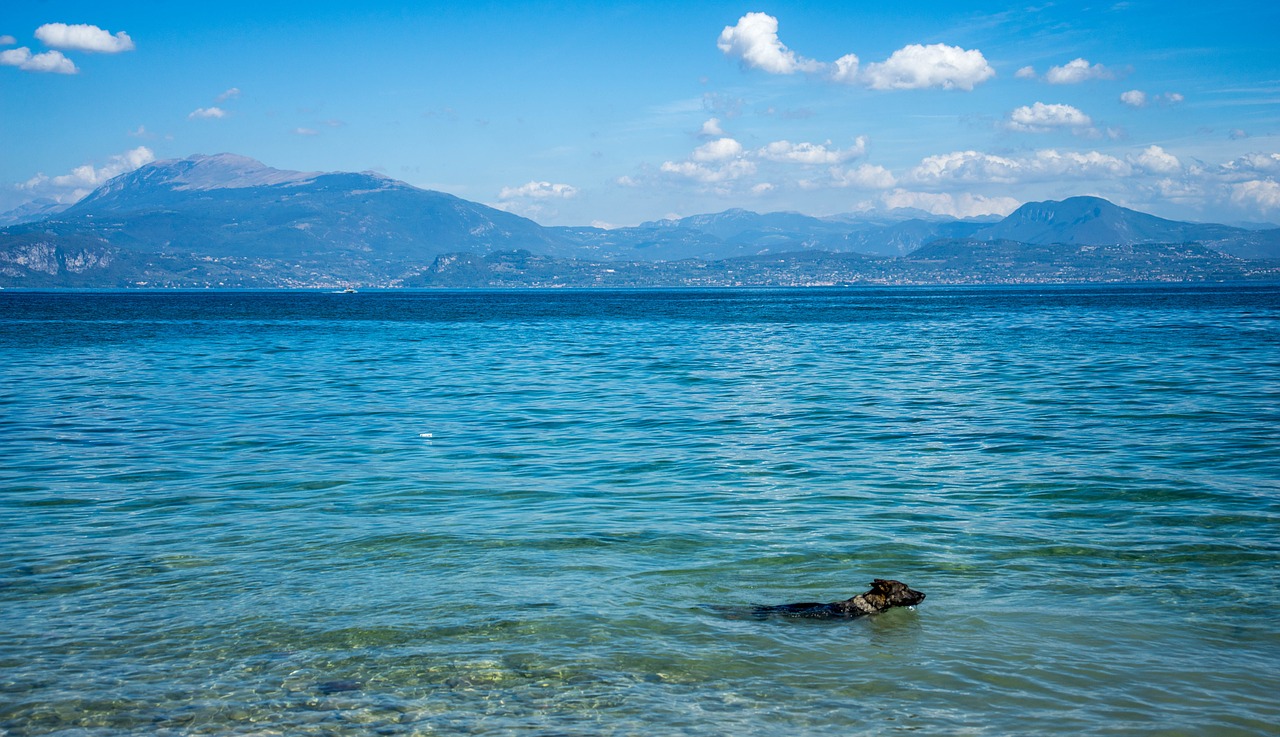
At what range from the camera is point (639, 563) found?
1248cm

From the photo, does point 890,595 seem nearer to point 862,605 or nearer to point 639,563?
point 862,605

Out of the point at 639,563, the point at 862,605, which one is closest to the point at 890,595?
the point at 862,605

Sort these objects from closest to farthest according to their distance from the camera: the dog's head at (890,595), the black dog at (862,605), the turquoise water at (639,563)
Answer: the turquoise water at (639,563) → the black dog at (862,605) → the dog's head at (890,595)

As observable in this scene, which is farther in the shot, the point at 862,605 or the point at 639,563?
the point at 639,563

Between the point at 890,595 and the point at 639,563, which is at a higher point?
the point at 890,595

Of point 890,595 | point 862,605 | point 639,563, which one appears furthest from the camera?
point 639,563

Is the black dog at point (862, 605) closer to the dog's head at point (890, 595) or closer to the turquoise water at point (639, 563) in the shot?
the dog's head at point (890, 595)

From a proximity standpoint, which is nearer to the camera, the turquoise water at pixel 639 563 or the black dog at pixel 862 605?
the turquoise water at pixel 639 563

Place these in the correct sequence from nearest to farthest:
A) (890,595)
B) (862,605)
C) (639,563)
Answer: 1. (862,605)
2. (890,595)
3. (639,563)

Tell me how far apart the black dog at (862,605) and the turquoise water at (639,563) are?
8.0 inches

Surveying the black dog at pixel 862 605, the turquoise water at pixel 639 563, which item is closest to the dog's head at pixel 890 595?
the black dog at pixel 862 605

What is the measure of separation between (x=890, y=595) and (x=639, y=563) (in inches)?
137

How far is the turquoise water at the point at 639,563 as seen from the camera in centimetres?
813

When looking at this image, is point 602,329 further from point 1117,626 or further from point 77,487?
point 1117,626
